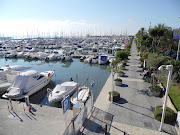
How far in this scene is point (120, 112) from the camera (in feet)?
38.8

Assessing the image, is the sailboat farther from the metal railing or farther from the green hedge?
the green hedge

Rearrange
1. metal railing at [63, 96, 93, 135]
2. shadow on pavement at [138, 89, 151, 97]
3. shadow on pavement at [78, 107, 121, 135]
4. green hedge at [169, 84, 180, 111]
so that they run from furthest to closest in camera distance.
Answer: shadow on pavement at [138, 89, 151, 97]
green hedge at [169, 84, 180, 111]
shadow on pavement at [78, 107, 121, 135]
metal railing at [63, 96, 93, 135]

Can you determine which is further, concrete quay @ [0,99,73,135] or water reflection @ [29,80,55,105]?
water reflection @ [29,80,55,105]

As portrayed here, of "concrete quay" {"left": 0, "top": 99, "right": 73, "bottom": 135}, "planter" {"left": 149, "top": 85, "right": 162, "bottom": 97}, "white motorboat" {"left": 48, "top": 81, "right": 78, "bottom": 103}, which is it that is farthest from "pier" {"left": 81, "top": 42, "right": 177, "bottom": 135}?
"white motorboat" {"left": 48, "top": 81, "right": 78, "bottom": 103}

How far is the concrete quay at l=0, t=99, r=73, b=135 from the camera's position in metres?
10.1

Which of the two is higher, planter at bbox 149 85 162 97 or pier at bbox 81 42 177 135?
planter at bbox 149 85 162 97

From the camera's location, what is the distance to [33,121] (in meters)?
11.4

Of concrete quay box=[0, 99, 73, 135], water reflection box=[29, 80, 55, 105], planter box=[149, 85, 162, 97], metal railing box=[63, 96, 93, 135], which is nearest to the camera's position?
metal railing box=[63, 96, 93, 135]

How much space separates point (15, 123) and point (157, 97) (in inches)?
558

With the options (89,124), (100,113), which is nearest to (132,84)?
(100,113)

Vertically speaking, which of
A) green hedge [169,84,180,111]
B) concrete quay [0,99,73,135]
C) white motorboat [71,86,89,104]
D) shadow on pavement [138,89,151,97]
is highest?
green hedge [169,84,180,111]

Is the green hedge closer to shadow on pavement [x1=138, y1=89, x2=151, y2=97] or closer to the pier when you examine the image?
the pier

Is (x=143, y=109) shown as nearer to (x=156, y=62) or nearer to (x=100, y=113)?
(x=100, y=113)

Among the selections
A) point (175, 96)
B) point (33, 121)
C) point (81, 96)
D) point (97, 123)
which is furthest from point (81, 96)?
point (175, 96)
